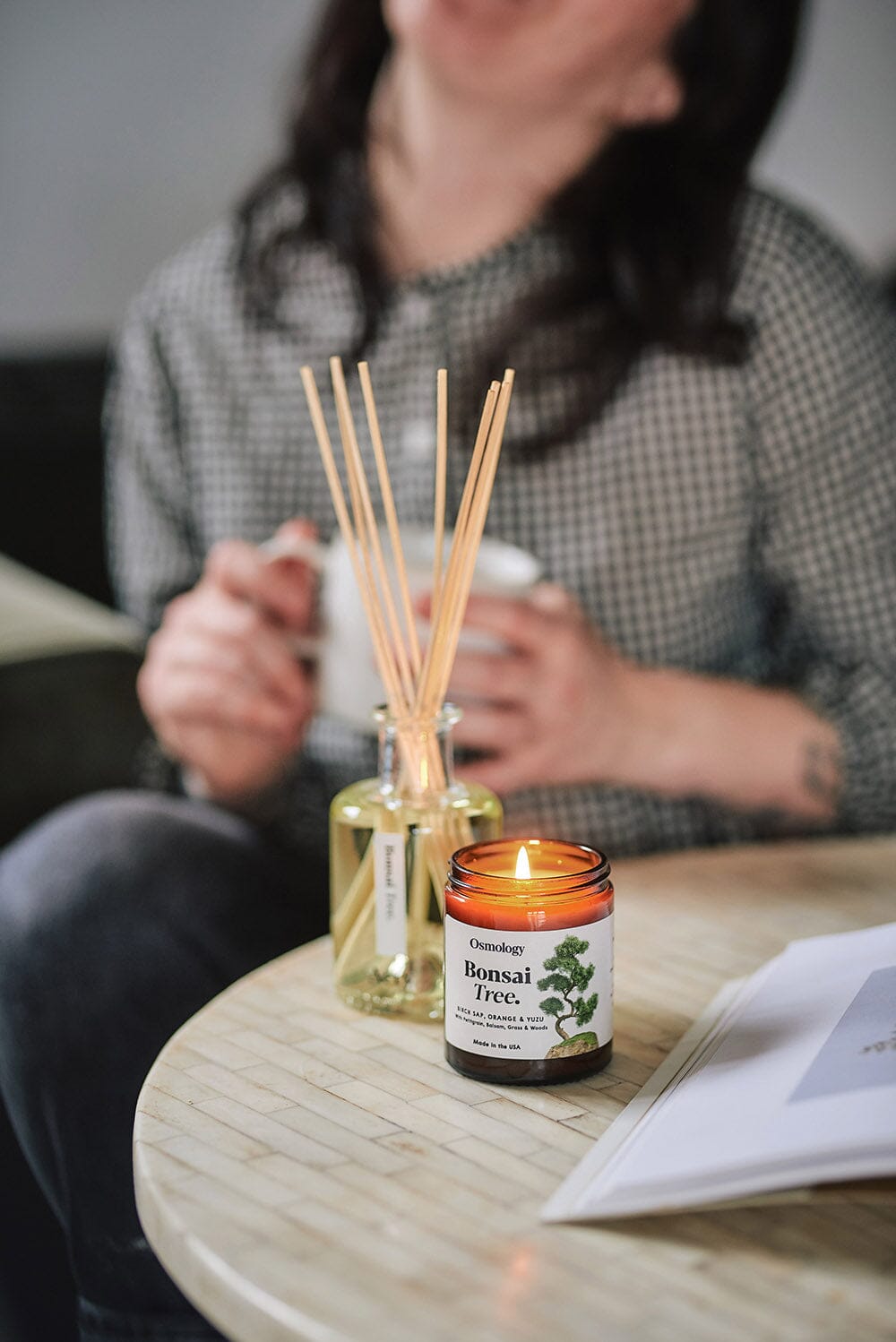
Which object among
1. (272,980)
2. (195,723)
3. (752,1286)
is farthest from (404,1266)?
(195,723)

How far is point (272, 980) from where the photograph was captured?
1.98 ft

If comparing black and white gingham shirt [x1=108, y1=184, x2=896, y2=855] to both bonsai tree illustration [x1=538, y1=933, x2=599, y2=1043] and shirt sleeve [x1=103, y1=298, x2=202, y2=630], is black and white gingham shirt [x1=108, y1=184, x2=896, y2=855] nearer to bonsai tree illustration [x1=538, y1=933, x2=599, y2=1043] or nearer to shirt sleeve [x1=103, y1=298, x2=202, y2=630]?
shirt sleeve [x1=103, y1=298, x2=202, y2=630]

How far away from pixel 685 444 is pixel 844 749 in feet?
0.74

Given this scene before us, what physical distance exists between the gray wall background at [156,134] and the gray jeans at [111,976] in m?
1.08

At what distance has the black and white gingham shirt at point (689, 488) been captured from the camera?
36.6 inches

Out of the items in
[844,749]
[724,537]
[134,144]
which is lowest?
[844,749]

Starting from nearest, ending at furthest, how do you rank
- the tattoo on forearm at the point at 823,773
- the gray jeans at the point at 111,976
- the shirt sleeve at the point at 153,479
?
1. the gray jeans at the point at 111,976
2. the tattoo on forearm at the point at 823,773
3. the shirt sleeve at the point at 153,479

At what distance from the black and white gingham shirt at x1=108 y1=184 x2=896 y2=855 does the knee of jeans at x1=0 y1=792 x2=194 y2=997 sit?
8.4 inches

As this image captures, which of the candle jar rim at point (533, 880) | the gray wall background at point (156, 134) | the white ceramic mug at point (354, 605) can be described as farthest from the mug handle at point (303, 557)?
the gray wall background at point (156, 134)

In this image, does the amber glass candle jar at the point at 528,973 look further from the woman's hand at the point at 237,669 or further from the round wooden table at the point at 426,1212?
the woman's hand at the point at 237,669

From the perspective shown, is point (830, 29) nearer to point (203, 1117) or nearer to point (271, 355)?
point (271, 355)

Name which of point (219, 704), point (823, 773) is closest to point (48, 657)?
point (219, 704)

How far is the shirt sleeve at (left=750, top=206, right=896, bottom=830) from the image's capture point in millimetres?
926

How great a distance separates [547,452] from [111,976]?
45 centimetres
